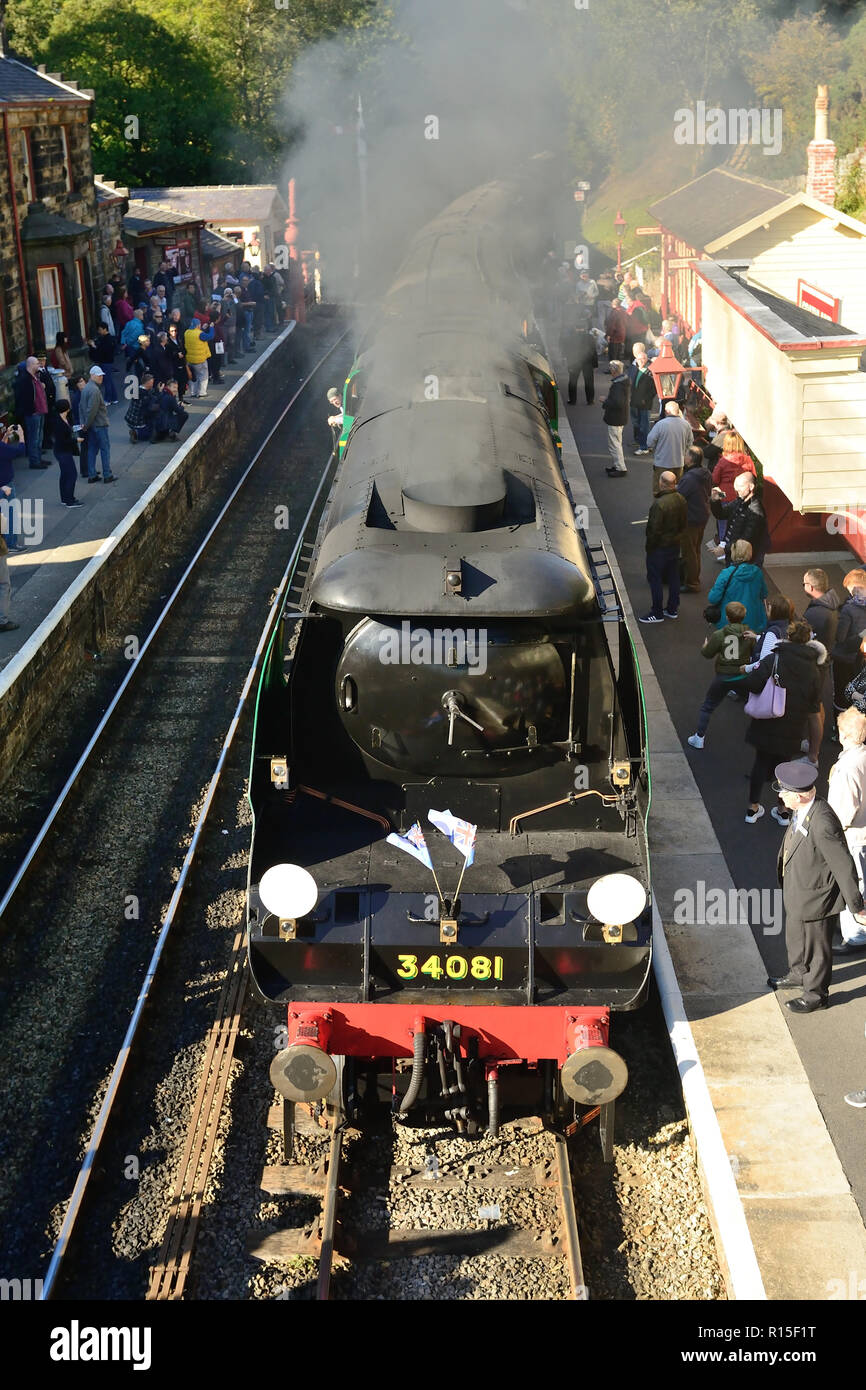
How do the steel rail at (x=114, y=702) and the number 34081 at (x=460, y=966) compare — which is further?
the steel rail at (x=114, y=702)

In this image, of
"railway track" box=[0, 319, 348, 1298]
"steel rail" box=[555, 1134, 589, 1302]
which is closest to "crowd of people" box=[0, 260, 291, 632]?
"railway track" box=[0, 319, 348, 1298]

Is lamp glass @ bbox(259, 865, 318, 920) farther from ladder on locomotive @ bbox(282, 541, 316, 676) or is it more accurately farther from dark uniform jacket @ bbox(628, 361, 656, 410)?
dark uniform jacket @ bbox(628, 361, 656, 410)

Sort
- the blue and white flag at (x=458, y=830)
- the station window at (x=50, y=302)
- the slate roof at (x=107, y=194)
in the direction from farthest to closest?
the slate roof at (x=107, y=194) → the station window at (x=50, y=302) → the blue and white flag at (x=458, y=830)

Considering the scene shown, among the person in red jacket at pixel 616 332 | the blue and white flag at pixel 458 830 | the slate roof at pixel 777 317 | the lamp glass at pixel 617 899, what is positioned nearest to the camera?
the lamp glass at pixel 617 899

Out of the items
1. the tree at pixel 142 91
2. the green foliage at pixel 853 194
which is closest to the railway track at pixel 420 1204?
the green foliage at pixel 853 194

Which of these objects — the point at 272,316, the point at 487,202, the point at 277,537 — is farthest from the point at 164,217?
the point at 277,537

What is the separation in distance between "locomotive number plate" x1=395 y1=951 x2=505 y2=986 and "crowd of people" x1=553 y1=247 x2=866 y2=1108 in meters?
1.83

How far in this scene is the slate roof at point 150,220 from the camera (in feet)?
90.0

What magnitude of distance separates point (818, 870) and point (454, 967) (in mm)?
2067

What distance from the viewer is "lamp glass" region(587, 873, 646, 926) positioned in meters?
6.03

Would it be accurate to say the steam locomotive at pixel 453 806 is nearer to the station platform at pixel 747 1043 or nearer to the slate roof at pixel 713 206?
the station platform at pixel 747 1043

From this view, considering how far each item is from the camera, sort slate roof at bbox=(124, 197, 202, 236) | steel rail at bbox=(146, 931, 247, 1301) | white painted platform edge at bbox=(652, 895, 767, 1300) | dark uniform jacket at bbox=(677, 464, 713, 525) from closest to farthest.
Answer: white painted platform edge at bbox=(652, 895, 767, 1300) → steel rail at bbox=(146, 931, 247, 1301) → dark uniform jacket at bbox=(677, 464, 713, 525) → slate roof at bbox=(124, 197, 202, 236)

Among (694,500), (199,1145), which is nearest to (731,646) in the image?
(694,500)

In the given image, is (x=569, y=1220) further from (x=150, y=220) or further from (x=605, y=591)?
(x=150, y=220)
